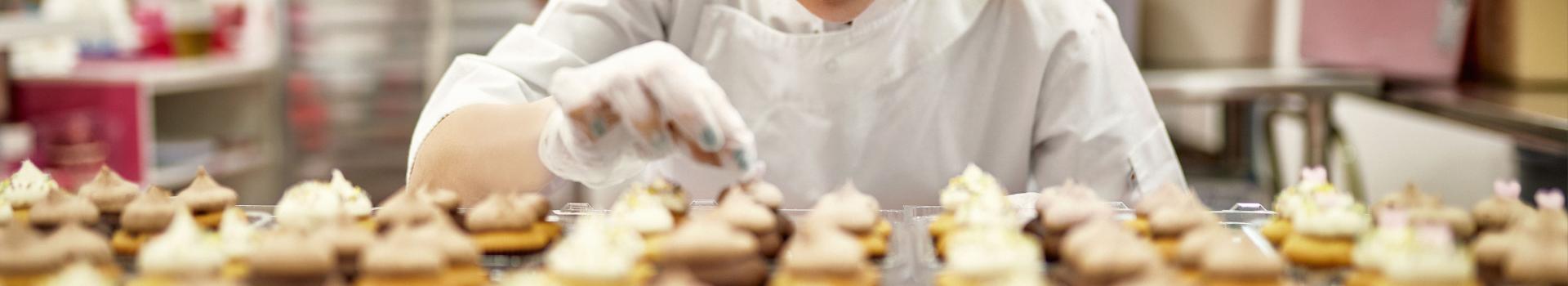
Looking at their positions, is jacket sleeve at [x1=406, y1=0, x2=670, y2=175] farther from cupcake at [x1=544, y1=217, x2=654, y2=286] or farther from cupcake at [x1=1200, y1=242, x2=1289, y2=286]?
cupcake at [x1=1200, y1=242, x2=1289, y2=286]

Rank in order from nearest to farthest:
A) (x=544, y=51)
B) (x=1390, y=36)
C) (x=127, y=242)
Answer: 1. (x=127, y=242)
2. (x=544, y=51)
3. (x=1390, y=36)

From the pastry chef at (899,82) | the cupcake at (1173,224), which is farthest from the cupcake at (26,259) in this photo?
the cupcake at (1173,224)

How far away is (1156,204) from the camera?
57.7 inches

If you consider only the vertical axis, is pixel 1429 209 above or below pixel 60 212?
below

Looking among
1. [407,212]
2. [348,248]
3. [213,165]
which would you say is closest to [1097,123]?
[407,212]

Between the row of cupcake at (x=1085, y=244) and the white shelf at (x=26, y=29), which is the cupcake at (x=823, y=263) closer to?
Answer: the row of cupcake at (x=1085, y=244)

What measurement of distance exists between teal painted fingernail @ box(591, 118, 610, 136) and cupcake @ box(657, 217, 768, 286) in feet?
1.08

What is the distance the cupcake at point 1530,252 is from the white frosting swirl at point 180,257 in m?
1.15

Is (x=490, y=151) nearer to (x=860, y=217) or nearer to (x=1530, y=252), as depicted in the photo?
(x=860, y=217)

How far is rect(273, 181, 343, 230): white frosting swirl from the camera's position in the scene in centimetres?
141

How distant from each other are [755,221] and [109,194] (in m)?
0.77

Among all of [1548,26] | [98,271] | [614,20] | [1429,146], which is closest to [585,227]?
[98,271]

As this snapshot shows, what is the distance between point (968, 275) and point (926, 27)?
2.95 ft

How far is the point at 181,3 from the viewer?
4.19m
